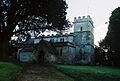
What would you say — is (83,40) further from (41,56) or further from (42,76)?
(42,76)

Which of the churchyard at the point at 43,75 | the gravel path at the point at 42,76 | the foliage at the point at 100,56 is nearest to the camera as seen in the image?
the churchyard at the point at 43,75

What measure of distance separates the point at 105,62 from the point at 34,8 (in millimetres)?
38433

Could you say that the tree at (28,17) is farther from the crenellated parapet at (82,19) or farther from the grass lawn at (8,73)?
the crenellated parapet at (82,19)

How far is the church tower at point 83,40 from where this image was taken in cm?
5972

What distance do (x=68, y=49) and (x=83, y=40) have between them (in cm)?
823

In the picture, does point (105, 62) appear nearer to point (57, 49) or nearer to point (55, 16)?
point (57, 49)

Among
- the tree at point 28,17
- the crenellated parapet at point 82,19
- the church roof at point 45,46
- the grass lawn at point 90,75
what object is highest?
the crenellated parapet at point 82,19

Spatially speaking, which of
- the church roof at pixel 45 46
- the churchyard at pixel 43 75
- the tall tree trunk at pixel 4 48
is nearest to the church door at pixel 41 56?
the church roof at pixel 45 46

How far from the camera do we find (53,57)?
1971 inches

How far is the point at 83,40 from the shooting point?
2391 inches

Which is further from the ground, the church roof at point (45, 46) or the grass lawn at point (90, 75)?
the church roof at point (45, 46)

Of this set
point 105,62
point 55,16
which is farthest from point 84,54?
point 55,16

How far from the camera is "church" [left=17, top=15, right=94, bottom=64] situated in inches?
2013

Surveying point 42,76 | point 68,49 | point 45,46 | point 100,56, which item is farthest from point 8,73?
point 100,56
